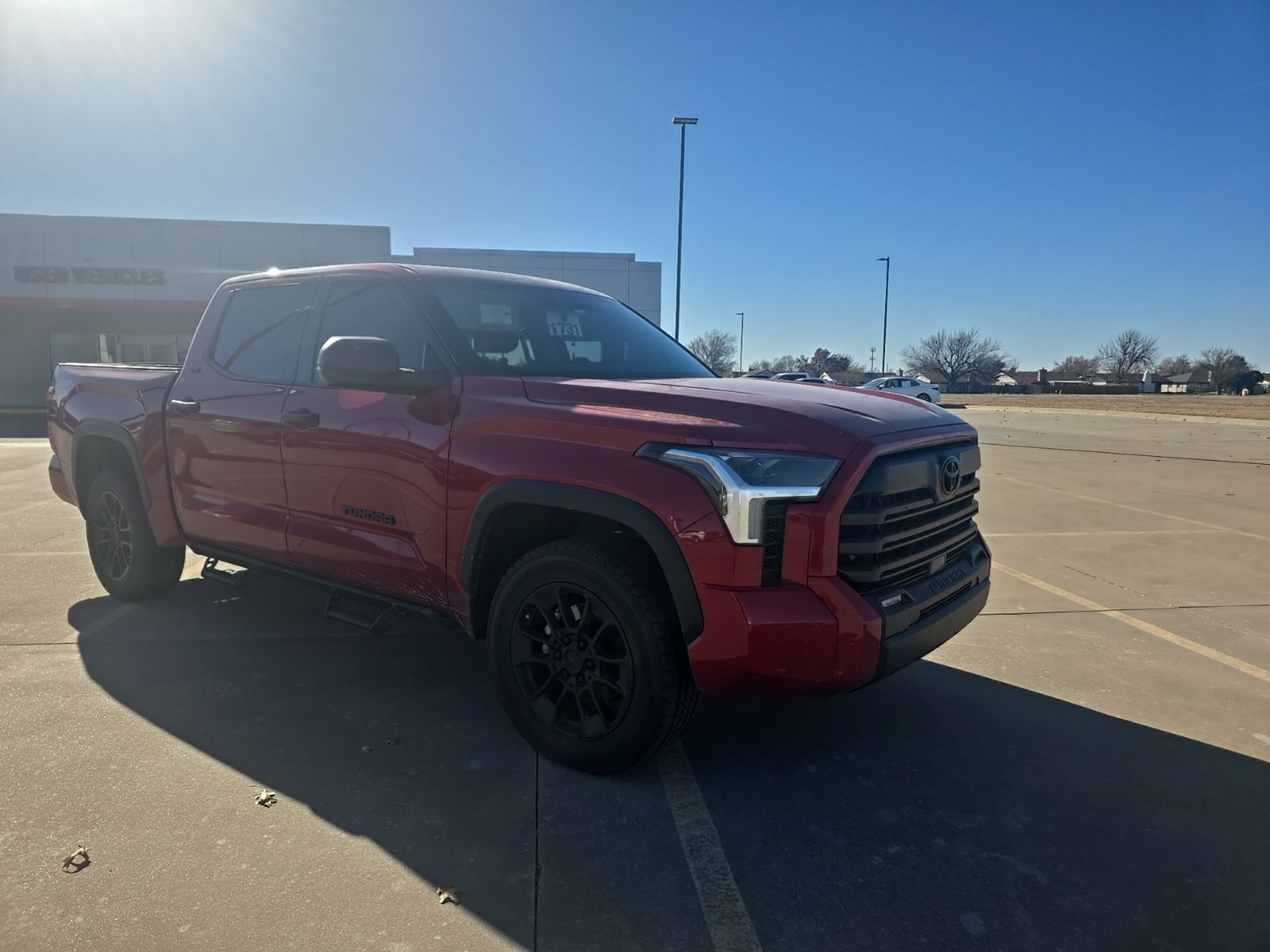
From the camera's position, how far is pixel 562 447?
2.87m

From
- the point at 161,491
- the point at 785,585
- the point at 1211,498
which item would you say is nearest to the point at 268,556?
the point at 161,491

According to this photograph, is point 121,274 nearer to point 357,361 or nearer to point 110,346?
point 110,346

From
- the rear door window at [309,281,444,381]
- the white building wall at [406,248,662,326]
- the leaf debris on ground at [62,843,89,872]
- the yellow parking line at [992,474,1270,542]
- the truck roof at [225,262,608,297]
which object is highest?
the white building wall at [406,248,662,326]

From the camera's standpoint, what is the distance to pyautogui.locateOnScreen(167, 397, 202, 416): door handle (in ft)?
14.3

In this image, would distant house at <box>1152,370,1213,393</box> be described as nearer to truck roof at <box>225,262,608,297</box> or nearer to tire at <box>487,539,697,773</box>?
truck roof at <box>225,262,608,297</box>

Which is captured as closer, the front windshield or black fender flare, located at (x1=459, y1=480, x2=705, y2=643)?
black fender flare, located at (x1=459, y1=480, x2=705, y2=643)

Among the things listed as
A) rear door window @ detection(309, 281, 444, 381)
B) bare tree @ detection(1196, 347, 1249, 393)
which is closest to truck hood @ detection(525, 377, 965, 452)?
rear door window @ detection(309, 281, 444, 381)

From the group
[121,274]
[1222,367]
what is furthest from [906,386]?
[1222,367]

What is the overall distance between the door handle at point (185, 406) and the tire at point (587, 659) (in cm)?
235

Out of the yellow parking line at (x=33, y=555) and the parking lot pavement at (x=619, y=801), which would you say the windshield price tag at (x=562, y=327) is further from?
the yellow parking line at (x=33, y=555)

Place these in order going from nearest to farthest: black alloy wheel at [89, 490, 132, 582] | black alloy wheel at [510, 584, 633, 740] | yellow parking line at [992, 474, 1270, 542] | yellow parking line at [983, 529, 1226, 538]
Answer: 1. black alloy wheel at [510, 584, 633, 740]
2. black alloy wheel at [89, 490, 132, 582]
3. yellow parking line at [983, 529, 1226, 538]
4. yellow parking line at [992, 474, 1270, 542]

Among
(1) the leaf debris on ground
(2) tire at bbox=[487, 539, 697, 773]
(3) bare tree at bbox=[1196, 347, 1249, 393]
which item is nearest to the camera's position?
(1) the leaf debris on ground

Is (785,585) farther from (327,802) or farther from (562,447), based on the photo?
(327,802)

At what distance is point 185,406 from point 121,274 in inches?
1097
